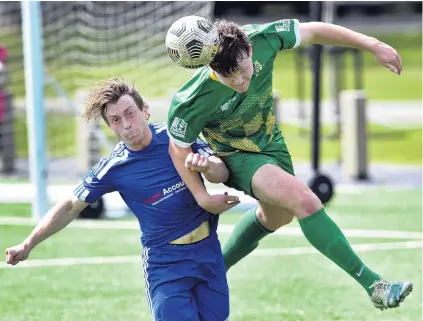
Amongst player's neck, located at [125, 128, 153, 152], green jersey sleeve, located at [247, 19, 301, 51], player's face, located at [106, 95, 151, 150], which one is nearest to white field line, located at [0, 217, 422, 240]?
green jersey sleeve, located at [247, 19, 301, 51]

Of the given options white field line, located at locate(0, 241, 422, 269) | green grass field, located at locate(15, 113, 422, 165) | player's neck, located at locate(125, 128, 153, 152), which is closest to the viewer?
player's neck, located at locate(125, 128, 153, 152)

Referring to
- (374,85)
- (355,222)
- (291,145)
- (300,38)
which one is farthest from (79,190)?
(374,85)

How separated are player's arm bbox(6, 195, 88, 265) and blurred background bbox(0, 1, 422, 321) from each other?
1.24 m

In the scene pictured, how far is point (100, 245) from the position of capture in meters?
8.89

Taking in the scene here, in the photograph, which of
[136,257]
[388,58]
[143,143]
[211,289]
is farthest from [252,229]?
[136,257]

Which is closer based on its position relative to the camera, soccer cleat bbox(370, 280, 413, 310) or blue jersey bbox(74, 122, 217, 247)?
soccer cleat bbox(370, 280, 413, 310)

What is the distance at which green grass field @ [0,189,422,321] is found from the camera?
6.55m

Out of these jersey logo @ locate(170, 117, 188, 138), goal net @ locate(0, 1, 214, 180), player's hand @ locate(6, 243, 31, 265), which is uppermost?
jersey logo @ locate(170, 117, 188, 138)

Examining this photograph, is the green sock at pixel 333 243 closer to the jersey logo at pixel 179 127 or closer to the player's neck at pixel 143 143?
the jersey logo at pixel 179 127

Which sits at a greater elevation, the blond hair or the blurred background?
the blond hair

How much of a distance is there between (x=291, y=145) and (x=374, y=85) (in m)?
11.4

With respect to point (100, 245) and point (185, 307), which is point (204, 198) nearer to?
point (185, 307)

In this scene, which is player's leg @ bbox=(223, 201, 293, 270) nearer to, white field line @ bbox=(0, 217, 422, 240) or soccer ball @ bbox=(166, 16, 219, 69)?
soccer ball @ bbox=(166, 16, 219, 69)

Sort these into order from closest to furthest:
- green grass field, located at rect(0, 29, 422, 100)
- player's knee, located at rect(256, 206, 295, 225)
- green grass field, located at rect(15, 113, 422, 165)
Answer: player's knee, located at rect(256, 206, 295, 225) < green grass field, located at rect(0, 29, 422, 100) < green grass field, located at rect(15, 113, 422, 165)
